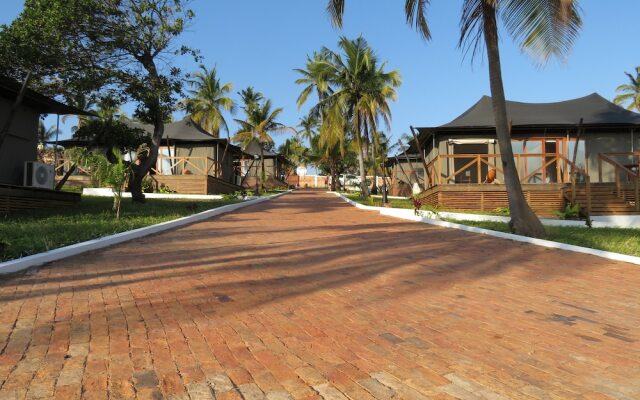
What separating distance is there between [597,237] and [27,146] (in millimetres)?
14934

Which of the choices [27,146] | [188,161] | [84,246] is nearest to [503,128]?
[84,246]

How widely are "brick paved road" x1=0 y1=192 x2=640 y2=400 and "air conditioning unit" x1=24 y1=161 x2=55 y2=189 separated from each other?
25.3 feet

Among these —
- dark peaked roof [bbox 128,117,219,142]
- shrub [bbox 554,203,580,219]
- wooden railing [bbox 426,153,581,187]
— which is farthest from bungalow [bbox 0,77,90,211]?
shrub [bbox 554,203,580,219]

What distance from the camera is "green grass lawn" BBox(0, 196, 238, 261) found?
23.2 feet

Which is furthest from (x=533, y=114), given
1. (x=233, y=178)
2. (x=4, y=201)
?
(x=233, y=178)

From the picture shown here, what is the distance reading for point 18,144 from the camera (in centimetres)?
1395

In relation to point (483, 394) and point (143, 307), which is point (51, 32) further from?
point (483, 394)

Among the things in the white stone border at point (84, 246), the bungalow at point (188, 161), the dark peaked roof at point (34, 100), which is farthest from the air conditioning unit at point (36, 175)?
the bungalow at point (188, 161)

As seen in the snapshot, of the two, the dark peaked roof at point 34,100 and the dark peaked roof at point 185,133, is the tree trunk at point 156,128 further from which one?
the dark peaked roof at point 185,133

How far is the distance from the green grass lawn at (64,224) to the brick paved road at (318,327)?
78 centimetres

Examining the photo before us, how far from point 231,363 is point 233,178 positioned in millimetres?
33190

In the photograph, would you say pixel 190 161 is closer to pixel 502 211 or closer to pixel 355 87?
pixel 355 87

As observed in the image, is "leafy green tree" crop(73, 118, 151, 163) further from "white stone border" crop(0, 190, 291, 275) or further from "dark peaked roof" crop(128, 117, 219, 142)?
"dark peaked roof" crop(128, 117, 219, 142)

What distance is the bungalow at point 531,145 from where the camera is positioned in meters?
16.0
